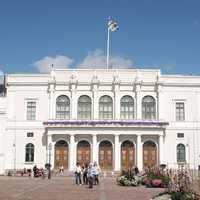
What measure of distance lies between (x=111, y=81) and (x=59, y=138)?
10645 millimetres

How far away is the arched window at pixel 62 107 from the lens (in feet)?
219

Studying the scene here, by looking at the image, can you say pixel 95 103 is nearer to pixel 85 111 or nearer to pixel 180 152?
pixel 85 111

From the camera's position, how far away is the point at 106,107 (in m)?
67.1

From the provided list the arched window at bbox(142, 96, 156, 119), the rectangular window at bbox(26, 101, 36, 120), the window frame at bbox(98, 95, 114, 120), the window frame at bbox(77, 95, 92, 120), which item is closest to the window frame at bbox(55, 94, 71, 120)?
the window frame at bbox(77, 95, 92, 120)

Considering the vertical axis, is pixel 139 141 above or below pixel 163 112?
below

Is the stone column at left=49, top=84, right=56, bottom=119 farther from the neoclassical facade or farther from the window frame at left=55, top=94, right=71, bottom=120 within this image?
the window frame at left=55, top=94, right=71, bottom=120

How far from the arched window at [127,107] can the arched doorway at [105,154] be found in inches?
178

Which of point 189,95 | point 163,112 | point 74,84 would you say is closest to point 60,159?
point 74,84

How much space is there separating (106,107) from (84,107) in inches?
119

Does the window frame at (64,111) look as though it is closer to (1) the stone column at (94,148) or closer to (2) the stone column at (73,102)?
(2) the stone column at (73,102)

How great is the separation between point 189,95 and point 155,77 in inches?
213

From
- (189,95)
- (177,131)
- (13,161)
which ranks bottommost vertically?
(13,161)

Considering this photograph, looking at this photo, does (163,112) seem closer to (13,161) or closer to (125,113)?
(125,113)

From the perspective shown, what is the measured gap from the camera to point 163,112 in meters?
66.9
